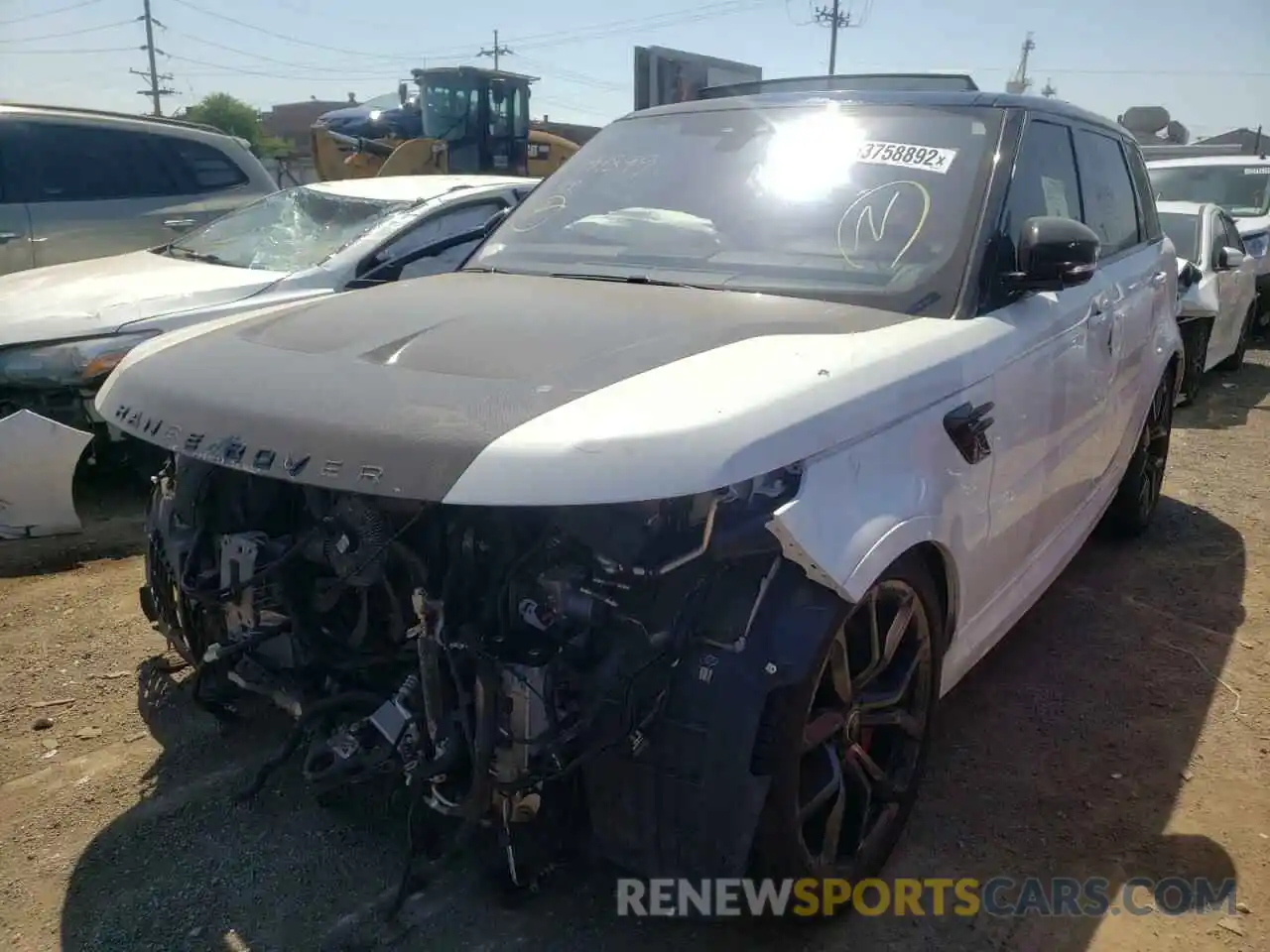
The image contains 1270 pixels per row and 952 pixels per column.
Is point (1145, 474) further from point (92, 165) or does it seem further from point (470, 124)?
point (470, 124)

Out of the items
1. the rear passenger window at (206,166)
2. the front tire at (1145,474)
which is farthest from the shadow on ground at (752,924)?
the rear passenger window at (206,166)

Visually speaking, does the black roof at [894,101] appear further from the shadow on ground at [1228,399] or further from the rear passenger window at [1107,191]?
the shadow on ground at [1228,399]

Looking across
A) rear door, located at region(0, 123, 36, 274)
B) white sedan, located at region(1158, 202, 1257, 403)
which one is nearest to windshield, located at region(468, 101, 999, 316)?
rear door, located at region(0, 123, 36, 274)

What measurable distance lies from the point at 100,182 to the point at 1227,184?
11336 mm

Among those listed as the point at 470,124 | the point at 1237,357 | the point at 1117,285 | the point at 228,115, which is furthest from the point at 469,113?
the point at 228,115

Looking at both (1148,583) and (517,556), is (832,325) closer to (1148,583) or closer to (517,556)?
(517,556)

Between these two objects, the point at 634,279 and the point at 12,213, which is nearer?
the point at 634,279

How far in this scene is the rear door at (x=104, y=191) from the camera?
6988mm

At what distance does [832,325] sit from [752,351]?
0.32 metres

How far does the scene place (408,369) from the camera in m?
2.16

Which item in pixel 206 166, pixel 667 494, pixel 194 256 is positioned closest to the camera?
pixel 667 494

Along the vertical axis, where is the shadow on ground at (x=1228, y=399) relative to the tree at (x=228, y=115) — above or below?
below

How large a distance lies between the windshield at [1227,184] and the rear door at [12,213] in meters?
11.0

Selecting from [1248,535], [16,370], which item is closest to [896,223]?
[1248,535]
